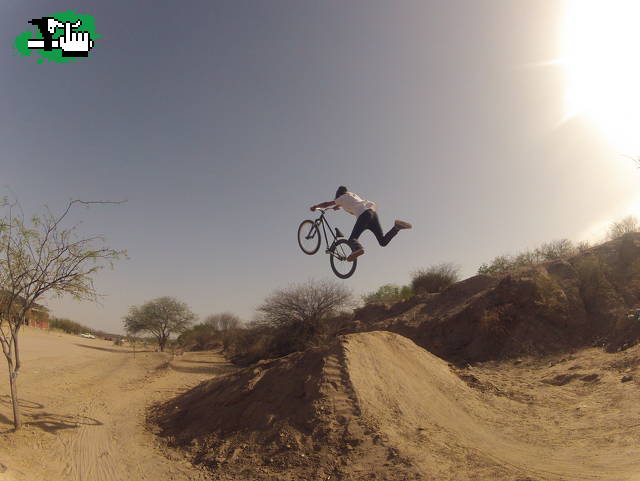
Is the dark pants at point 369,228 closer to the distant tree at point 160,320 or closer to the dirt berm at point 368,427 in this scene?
the dirt berm at point 368,427

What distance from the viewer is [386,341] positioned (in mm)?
12172

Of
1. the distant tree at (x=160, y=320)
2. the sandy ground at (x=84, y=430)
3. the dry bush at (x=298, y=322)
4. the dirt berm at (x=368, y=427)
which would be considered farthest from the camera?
the distant tree at (x=160, y=320)

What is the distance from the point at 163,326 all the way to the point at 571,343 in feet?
132

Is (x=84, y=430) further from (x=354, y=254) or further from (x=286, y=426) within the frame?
(x=354, y=254)

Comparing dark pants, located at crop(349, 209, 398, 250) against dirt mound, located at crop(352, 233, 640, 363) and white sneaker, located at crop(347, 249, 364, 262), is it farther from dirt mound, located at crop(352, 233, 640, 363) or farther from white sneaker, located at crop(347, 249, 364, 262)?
dirt mound, located at crop(352, 233, 640, 363)

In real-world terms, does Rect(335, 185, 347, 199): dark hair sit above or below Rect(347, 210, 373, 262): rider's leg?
above

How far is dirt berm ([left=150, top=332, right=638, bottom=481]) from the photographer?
6801 mm

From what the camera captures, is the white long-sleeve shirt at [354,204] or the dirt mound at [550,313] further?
the dirt mound at [550,313]

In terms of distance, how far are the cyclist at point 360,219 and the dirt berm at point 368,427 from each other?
3691 millimetres

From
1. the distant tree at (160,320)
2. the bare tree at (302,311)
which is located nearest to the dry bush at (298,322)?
the bare tree at (302,311)

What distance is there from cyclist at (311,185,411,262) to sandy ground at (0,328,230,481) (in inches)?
223

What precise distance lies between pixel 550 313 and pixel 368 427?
13589mm

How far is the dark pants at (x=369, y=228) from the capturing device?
7.30 meters

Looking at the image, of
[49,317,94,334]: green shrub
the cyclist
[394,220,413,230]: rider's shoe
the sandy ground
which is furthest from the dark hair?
[49,317,94,334]: green shrub
